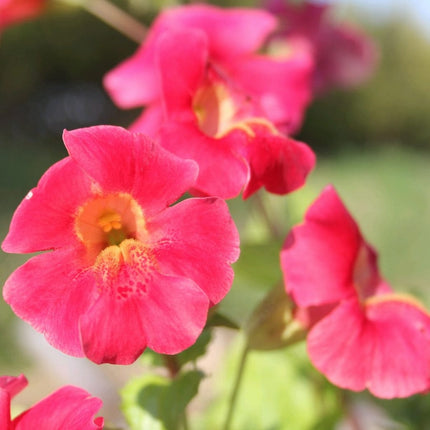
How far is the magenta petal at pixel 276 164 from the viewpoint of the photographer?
0.45m

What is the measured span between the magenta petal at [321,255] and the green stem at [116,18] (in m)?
0.45

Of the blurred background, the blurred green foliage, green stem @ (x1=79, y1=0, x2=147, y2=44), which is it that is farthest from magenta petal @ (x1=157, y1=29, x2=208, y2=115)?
the blurred green foliage

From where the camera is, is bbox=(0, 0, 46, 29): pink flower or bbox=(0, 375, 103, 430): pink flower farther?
bbox=(0, 0, 46, 29): pink flower

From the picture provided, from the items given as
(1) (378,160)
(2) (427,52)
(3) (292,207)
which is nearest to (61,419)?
(3) (292,207)

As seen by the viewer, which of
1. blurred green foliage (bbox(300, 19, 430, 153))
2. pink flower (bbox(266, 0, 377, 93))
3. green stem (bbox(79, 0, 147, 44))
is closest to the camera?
green stem (bbox(79, 0, 147, 44))

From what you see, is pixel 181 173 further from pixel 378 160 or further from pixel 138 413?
pixel 378 160

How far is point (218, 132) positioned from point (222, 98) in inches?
1.5

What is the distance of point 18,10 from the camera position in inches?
33.9

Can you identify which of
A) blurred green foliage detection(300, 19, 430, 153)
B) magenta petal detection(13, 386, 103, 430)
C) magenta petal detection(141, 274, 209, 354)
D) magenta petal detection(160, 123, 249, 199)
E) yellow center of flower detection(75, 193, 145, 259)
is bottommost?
blurred green foliage detection(300, 19, 430, 153)

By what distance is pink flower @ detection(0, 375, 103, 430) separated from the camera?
38 centimetres

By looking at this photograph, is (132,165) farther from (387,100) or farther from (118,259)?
(387,100)

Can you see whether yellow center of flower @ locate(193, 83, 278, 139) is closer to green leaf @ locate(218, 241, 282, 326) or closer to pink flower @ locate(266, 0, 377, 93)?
green leaf @ locate(218, 241, 282, 326)

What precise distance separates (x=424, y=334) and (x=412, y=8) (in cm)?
755

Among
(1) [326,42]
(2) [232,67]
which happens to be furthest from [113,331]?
(1) [326,42]
